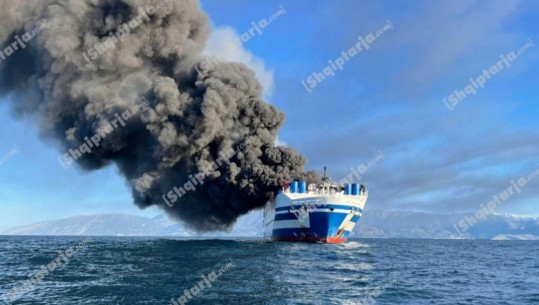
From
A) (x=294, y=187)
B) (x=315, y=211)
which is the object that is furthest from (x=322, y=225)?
(x=294, y=187)

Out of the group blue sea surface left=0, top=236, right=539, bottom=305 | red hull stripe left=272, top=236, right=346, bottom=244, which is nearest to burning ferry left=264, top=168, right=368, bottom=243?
red hull stripe left=272, top=236, right=346, bottom=244

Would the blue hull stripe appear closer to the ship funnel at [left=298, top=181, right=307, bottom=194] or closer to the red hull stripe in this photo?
the red hull stripe

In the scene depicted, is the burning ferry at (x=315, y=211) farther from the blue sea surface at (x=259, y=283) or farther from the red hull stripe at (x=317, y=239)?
the blue sea surface at (x=259, y=283)

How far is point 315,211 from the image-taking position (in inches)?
2840

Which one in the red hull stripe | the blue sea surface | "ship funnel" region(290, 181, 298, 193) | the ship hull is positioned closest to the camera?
the blue sea surface

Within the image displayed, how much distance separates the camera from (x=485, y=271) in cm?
4116

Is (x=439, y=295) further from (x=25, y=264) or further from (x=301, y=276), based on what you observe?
(x=25, y=264)

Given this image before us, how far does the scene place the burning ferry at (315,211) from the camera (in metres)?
72.2

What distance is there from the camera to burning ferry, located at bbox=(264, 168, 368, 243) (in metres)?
72.2

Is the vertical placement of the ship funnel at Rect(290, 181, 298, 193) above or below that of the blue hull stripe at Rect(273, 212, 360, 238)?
above

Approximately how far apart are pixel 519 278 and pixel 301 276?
17.8m

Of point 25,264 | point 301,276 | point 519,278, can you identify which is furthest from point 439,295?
point 25,264

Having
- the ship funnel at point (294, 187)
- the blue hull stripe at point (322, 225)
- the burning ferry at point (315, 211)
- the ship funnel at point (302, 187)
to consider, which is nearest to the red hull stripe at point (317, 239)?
the burning ferry at point (315, 211)

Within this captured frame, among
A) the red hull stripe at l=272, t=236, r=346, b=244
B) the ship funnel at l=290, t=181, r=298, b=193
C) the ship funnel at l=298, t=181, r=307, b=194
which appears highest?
the ship funnel at l=290, t=181, r=298, b=193
